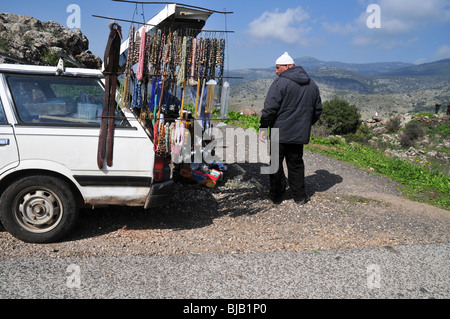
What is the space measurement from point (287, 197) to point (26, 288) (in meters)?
4.23

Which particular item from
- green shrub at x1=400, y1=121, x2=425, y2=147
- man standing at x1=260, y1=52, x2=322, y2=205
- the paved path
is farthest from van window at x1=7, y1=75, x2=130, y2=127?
green shrub at x1=400, y1=121, x2=425, y2=147

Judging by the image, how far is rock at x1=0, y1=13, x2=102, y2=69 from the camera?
1070 centimetres

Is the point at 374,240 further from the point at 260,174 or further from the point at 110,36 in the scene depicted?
the point at 110,36

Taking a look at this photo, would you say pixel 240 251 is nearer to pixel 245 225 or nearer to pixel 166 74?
pixel 245 225

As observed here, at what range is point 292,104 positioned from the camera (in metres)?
5.46

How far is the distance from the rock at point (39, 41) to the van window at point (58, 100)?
6.00 meters

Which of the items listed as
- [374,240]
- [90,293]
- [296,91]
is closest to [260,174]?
[296,91]

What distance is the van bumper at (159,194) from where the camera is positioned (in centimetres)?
423

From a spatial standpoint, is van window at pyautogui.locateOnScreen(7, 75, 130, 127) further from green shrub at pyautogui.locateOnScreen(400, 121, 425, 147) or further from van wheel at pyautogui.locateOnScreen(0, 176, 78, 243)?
green shrub at pyautogui.locateOnScreen(400, 121, 425, 147)

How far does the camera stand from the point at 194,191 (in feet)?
20.4

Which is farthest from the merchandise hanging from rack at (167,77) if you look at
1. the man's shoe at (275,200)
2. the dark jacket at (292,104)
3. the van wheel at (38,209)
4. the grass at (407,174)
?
the grass at (407,174)

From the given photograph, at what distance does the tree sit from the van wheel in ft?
117

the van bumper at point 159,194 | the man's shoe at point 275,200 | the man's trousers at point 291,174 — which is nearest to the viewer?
the van bumper at point 159,194

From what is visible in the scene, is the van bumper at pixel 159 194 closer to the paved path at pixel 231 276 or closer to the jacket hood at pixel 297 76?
the paved path at pixel 231 276
